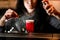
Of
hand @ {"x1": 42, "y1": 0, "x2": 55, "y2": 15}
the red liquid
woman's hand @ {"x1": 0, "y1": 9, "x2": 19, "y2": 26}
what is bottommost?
the red liquid

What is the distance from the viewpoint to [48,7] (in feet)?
4.82

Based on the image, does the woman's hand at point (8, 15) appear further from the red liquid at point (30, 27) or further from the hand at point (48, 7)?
the hand at point (48, 7)

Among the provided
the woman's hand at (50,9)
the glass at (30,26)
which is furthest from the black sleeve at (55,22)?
the glass at (30,26)

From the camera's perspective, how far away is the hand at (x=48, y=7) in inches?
57.5

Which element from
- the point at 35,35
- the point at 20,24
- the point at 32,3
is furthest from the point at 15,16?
the point at 35,35

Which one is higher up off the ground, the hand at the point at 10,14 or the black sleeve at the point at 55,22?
the hand at the point at 10,14

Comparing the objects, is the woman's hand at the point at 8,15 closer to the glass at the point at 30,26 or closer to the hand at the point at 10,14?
the hand at the point at 10,14

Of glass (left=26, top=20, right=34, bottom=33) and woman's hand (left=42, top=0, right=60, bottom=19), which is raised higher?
woman's hand (left=42, top=0, right=60, bottom=19)

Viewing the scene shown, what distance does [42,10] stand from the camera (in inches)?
58.0

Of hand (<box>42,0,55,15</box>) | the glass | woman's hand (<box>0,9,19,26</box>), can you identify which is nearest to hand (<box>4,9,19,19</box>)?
woman's hand (<box>0,9,19,26</box>)

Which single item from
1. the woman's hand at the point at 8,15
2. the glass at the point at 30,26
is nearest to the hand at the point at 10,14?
the woman's hand at the point at 8,15

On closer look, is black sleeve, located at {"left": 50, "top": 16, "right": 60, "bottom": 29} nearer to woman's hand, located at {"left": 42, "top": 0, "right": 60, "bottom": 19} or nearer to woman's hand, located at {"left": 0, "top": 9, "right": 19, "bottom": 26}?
woman's hand, located at {"left": 42, "top": 0, "right": 60, "bottom": 19}

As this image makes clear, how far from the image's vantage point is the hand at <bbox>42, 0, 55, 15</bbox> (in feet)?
4.79

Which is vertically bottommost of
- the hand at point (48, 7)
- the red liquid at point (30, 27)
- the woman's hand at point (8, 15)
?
the red liquid at point (30, 27)
